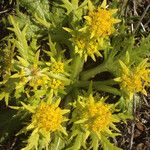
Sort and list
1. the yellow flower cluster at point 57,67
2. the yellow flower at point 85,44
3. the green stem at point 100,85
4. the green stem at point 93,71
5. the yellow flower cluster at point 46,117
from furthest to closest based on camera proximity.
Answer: the green stem at point 93,71
the green stem at point 100,85
the yellow flower cluster at point 57,67
the yellow flower at point 85,44
the yellow flower cluster at point 46,117

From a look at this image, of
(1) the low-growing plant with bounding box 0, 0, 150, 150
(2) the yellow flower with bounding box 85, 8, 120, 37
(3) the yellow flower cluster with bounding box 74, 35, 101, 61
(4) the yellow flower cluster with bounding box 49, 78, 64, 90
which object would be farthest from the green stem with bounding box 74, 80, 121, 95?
(2) the yellow flower with bounding box 85, 8, 120, 37

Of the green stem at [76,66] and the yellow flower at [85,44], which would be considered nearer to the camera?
the yellow flower at [85,44]

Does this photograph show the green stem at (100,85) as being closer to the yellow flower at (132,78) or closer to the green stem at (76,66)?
the green stem at (76,66)

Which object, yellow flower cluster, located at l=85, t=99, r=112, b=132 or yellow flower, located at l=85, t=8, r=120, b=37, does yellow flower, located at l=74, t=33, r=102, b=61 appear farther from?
yellow flower cluster, located at l=85, t=99, r=112, b=132

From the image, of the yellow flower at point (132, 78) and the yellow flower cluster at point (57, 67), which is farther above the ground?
the yellow flower cluster at point (57, 67)

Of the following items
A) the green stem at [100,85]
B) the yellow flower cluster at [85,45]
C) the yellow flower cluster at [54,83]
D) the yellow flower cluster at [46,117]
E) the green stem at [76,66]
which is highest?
the yellow flower cluster at [85,45]

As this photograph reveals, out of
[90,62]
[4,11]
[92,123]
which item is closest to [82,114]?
[92,123]

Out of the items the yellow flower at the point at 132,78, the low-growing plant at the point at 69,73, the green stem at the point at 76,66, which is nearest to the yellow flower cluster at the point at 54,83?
the low-growing plant at the point at 69,73
